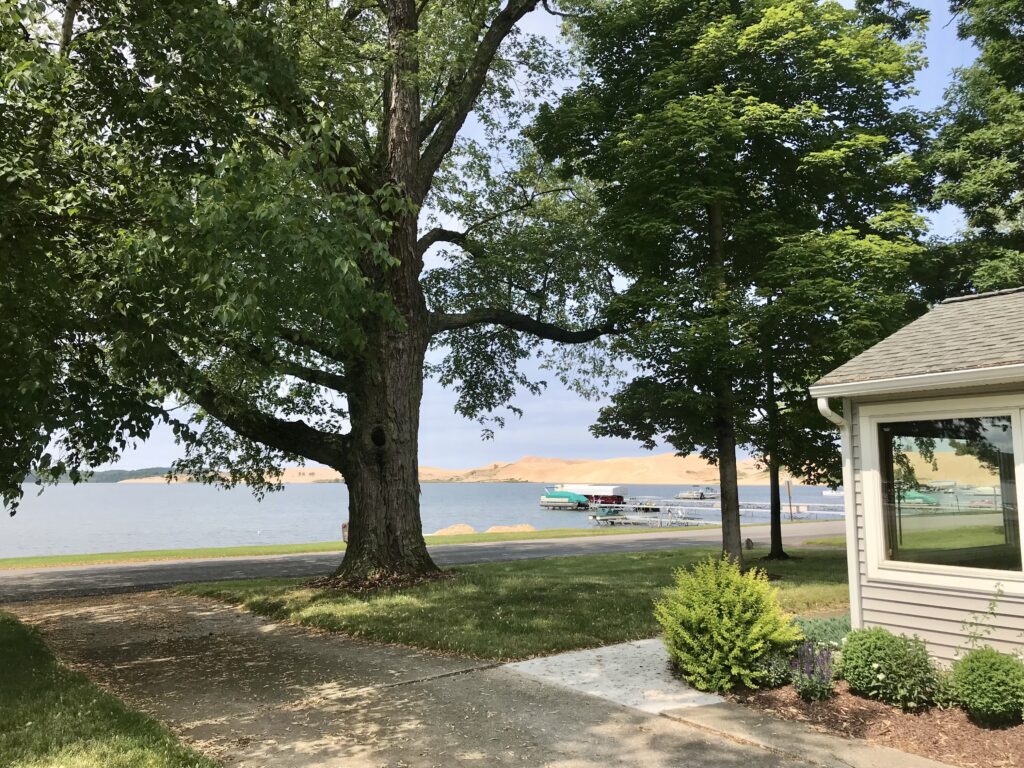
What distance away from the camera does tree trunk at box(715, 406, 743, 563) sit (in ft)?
50.0

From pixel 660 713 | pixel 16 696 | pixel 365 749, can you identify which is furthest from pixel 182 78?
pixel 660 713

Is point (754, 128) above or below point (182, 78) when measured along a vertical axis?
above

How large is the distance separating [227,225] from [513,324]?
11.3 metres

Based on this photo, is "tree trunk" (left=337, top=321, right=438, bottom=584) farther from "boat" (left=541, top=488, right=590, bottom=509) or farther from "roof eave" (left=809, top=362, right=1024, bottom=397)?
"boat" (left=541, top=488, right=590, bottom=509)

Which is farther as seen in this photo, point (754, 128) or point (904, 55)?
point (904, 55)

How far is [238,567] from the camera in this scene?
20.1m

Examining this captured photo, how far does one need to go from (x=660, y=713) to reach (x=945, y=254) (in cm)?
1557

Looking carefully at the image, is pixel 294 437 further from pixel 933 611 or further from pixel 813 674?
pixel 933 611

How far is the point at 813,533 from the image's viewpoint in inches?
1224

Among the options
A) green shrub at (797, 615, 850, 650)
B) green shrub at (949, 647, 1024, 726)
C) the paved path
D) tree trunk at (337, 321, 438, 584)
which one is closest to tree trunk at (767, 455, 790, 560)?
tree trunk at (337, 321, 438, 584)

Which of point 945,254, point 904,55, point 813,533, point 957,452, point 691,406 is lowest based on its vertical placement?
point 813,533

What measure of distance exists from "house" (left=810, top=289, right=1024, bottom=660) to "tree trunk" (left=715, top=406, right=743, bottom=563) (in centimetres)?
751

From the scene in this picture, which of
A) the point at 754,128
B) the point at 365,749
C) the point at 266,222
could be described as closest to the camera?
the point at 365,749

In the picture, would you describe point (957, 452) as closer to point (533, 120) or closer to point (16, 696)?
point (16, 696)
